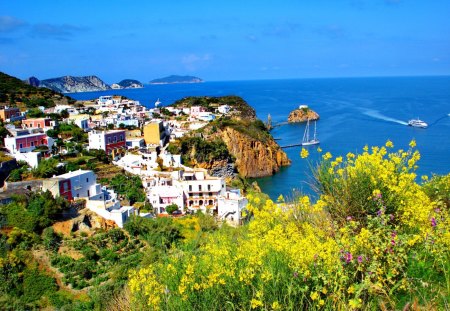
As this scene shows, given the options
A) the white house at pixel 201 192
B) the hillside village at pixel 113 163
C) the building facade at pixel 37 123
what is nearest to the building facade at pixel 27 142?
the hillside village at pixel 113 163

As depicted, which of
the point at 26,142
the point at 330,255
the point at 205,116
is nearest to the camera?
the point at 330,255

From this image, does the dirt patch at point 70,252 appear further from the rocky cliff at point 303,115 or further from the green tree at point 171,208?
the rocky cliff at point 303,115

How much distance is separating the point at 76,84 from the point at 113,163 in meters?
137

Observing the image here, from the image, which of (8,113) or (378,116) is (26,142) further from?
(378,116)

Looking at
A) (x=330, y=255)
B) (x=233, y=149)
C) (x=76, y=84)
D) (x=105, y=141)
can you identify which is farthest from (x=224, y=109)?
(x=76, y=84)

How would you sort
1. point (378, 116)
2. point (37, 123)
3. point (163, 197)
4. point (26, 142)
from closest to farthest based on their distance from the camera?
point (163, 197) < point (26, 142) < point (37, 123) < point (378, 116)

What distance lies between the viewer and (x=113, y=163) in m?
23.8

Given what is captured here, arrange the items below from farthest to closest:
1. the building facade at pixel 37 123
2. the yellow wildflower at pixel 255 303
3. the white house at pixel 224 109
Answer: the white house at pixel 224 109
the building facade at pixel 37 123
the yellow wildflower at pixel 255 303

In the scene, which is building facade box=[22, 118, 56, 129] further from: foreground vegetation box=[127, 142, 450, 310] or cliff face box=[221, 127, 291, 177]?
foreground vegetation box=[127, 142, 450, 310]

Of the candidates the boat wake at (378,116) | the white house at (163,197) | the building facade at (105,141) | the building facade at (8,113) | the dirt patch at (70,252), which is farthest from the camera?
the boat wake at (378,116)

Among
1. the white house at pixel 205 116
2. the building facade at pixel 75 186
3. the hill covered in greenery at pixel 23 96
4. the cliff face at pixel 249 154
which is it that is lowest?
the cliff face at pixel 249 154

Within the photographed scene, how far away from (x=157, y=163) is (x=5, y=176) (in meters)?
7.87

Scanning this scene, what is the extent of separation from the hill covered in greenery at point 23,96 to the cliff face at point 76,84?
337 feet

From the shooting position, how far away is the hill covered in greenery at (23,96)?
35219mm
